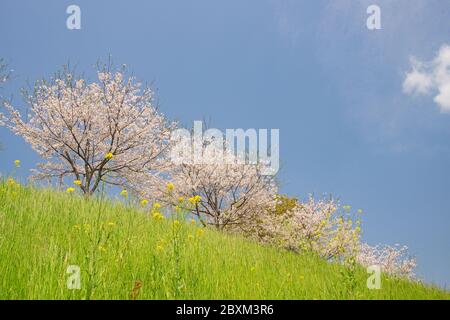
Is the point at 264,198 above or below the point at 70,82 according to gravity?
below

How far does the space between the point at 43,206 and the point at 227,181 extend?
15.5 meters

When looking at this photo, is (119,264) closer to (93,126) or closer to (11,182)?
(11,182)

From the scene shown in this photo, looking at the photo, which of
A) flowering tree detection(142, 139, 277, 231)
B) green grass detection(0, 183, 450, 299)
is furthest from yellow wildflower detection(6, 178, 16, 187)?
flowering tree detection(142, 139, 277, 231)

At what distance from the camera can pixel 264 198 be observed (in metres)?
23.0

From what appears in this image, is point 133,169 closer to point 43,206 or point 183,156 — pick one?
point 183,156

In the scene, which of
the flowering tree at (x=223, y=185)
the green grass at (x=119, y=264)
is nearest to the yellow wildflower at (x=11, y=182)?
the green grass at (x=119, y=264)

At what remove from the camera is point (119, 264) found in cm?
443

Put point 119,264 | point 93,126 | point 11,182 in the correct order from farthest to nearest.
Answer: point 93,126 < point 11,182 < point 119,264

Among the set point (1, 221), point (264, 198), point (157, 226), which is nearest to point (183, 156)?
point (264, 198)

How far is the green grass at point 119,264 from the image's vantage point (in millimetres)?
3615

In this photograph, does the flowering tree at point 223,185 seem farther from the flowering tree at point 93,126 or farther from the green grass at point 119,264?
the green grass at point 119,264

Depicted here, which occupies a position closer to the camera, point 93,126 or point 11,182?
point 11,182

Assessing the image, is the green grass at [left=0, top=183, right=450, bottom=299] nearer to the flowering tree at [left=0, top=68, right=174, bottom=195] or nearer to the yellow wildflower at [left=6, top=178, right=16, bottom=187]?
the yellow wildflower at [left=6, top=178, right=16, bottom=187]

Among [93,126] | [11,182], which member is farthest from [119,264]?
[93,126]
